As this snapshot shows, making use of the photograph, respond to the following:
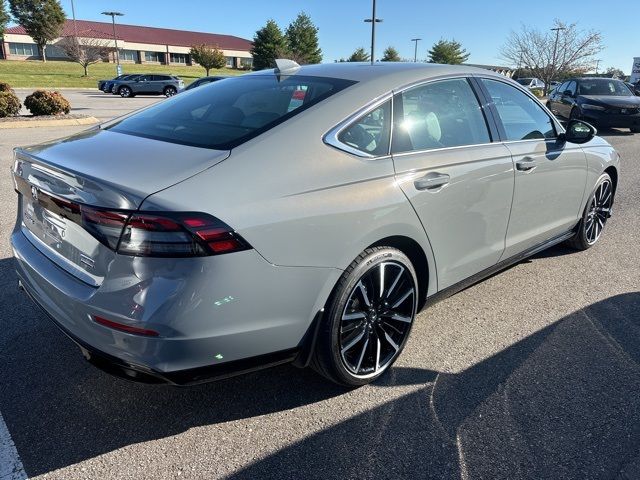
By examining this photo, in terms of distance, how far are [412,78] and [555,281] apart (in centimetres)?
233

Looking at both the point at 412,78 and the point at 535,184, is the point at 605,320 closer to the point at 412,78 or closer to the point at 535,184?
the point at 535,184

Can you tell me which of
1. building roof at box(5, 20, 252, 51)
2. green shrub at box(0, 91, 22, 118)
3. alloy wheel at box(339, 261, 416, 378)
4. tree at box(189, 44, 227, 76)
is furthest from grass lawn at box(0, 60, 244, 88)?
alloy wheel at box(339, 261, 416, 378)

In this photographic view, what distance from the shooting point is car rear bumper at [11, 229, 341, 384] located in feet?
6.61

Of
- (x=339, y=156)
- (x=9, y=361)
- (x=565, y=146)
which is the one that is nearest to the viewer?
(x=339, y=156)

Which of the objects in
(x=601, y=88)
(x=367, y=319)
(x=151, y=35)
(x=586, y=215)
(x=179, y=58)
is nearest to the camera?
(x=367, y=319)

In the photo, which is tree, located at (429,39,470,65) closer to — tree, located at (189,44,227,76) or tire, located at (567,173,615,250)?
tree, located at (189,44,227,76)

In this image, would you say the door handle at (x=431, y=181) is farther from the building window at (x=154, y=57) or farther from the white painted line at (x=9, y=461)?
the building window at (x=154, y=57)

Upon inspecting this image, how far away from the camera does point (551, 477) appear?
7.34ft

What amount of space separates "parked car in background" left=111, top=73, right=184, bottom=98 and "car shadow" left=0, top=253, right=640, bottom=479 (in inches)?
1354

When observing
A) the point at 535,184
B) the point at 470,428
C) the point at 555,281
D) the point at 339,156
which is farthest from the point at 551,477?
the point at 555,281

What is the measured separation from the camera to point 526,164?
140 inches

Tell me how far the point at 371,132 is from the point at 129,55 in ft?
280

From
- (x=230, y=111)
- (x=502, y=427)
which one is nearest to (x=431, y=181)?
(x=230, y=111)

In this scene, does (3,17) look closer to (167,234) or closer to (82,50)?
(82,50)
